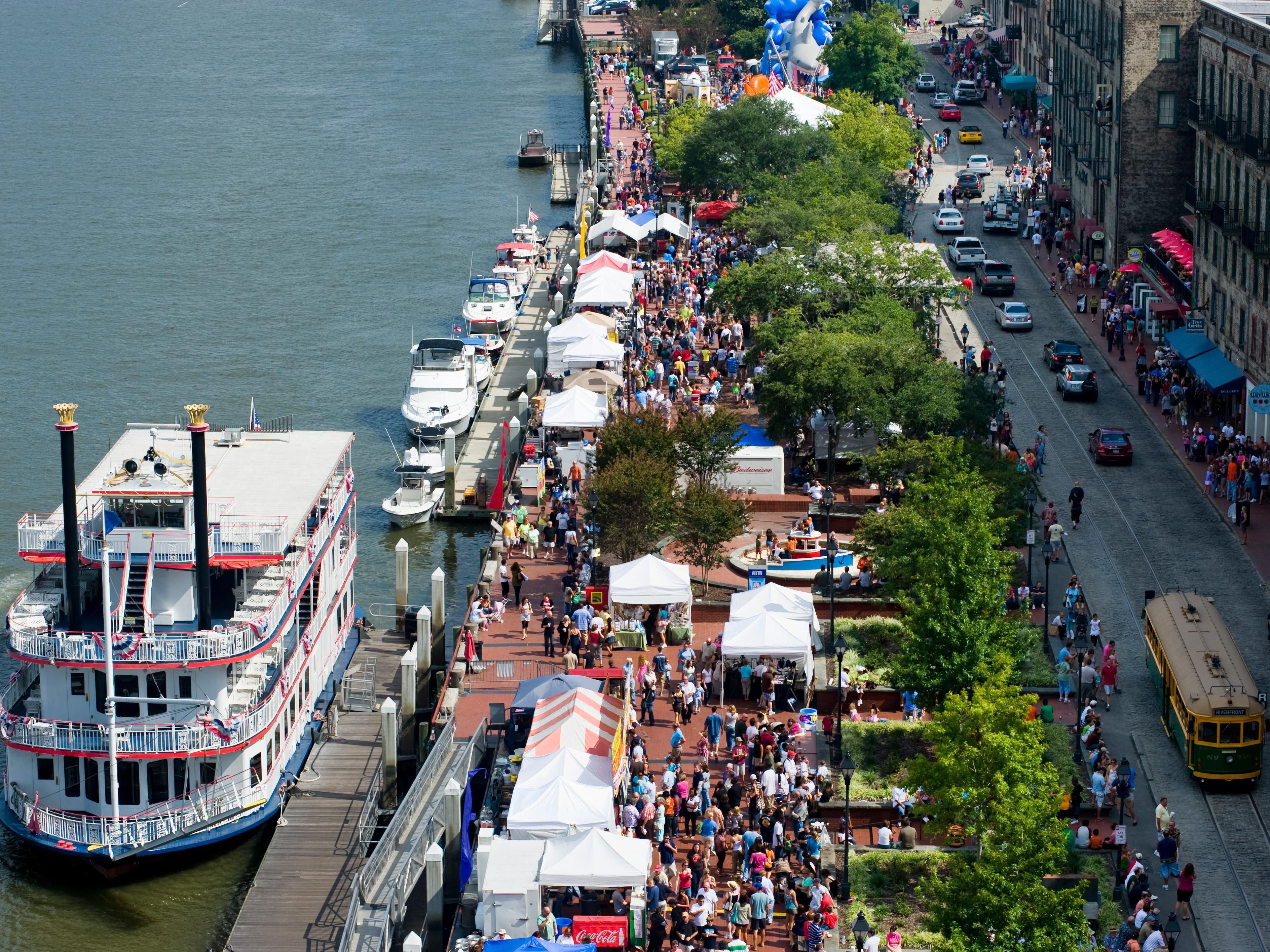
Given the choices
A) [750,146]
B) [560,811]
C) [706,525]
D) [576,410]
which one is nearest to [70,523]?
[560,811]

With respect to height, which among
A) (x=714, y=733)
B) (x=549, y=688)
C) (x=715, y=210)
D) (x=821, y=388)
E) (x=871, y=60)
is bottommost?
(x=714, y=733)

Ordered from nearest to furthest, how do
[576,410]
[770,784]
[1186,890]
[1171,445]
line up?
[1186,890] < [770,784] < [576,410] < [1171,445]

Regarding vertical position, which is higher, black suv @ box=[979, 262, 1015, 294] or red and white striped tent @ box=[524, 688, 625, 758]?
black suv @ box=[979, 262, 1015, 294]

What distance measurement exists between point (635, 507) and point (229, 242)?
5857 cm

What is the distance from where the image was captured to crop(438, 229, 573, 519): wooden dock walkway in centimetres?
7494

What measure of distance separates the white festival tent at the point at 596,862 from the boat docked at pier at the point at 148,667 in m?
10.0

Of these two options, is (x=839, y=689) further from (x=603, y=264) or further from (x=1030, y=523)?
(x=603, y=264)

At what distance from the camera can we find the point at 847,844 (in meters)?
43.1

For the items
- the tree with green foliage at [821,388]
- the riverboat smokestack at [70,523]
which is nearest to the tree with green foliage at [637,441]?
the tree with green foliage at [821,388]

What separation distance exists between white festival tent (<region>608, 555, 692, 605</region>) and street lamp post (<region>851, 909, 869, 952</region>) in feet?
52.4

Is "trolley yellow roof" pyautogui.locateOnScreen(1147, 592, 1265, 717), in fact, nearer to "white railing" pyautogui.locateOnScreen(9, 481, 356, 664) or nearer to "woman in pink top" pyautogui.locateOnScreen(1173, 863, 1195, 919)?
"woman in pink top" pyautogui.locateOnScreen(1173, 863, 1195, 919)

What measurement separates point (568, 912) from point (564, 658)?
43.7 feet

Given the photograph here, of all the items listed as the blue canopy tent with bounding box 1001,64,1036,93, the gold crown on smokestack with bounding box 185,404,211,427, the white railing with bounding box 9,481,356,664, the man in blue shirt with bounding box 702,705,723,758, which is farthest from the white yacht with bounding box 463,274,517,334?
the blue canopy tent with bounding box 1001,64,1036,93

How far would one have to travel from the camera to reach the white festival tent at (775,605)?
53.1m
